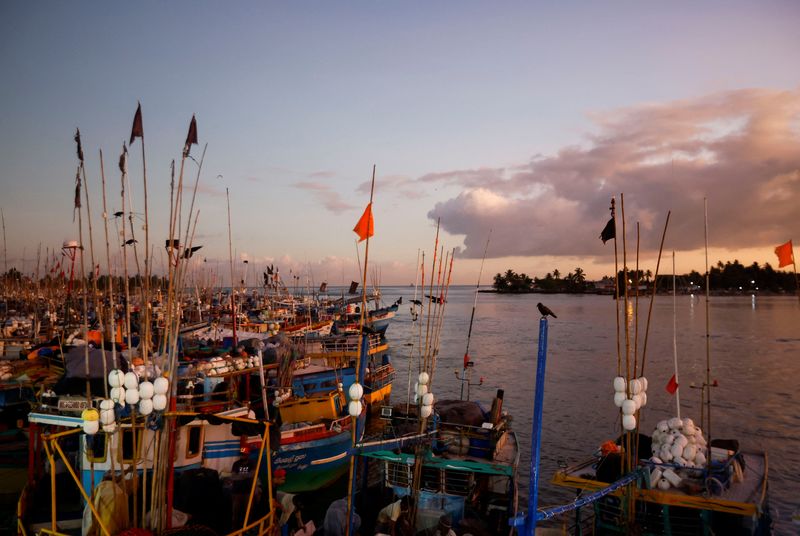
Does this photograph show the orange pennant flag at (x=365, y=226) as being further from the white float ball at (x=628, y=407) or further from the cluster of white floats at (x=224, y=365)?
the cluster of white floats at (x=224, y=365)

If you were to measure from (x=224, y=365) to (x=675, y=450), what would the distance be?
15.5m

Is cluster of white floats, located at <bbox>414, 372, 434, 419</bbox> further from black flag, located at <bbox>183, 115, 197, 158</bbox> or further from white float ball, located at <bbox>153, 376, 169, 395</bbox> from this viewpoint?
black flag, located at <bbox>183, 115, 197, 158</bbox>

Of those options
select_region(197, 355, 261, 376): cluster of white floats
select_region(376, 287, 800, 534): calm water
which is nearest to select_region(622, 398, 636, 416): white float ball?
select_region(376, 287, 800, 534): calm water

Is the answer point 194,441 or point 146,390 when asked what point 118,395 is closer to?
point 146,390

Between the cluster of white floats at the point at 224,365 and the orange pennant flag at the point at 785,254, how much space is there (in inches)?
664

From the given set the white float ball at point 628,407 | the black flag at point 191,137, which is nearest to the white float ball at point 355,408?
the white float ball at point 628,407

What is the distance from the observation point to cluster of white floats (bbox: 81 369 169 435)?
905cm

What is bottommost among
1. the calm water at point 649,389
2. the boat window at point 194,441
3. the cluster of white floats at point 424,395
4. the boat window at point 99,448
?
the calm water at point 649,389

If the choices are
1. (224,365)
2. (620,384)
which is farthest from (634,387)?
(224,365)

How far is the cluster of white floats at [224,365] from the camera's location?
19953mm

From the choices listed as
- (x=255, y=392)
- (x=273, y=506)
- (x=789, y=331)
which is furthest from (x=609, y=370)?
(x=789, y=331)

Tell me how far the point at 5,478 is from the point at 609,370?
40.6 meters

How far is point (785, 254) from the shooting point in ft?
45.8

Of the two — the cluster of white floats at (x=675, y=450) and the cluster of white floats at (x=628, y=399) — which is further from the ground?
the cluster of white floats at (x=628, y=399)
